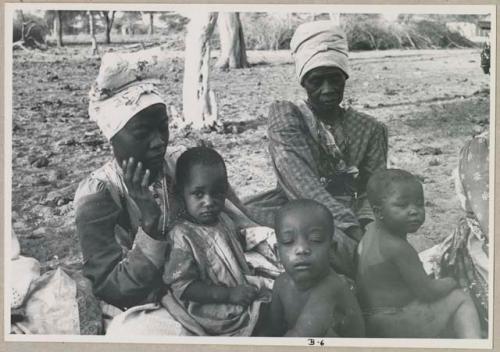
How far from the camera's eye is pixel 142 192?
5117 millimetres

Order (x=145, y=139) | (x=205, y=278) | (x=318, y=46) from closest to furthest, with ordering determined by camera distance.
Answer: (x=205, y=278) → (x=145, y=139) → (x=318, y=46)

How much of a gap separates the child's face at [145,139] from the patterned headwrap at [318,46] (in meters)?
0.98

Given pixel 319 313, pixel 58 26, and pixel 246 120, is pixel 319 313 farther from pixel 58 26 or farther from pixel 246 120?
pixel 58 26

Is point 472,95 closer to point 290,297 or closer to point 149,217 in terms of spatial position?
point 290,297

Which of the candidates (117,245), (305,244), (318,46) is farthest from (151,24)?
(305,244)

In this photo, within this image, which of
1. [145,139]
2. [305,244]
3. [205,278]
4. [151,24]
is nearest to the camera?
[305,244]

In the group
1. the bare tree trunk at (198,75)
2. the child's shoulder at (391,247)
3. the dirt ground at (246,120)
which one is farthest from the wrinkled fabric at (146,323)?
the child's shoulder at (391,247)

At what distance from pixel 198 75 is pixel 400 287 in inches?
76.3

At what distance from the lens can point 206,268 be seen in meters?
5.05

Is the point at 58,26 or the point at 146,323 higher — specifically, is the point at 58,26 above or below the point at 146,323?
above

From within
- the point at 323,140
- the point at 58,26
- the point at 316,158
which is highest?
the point at 58,26

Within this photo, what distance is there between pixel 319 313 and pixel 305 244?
446mm

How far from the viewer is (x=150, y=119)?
516cm

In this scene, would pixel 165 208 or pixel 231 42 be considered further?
pixel 231 42
